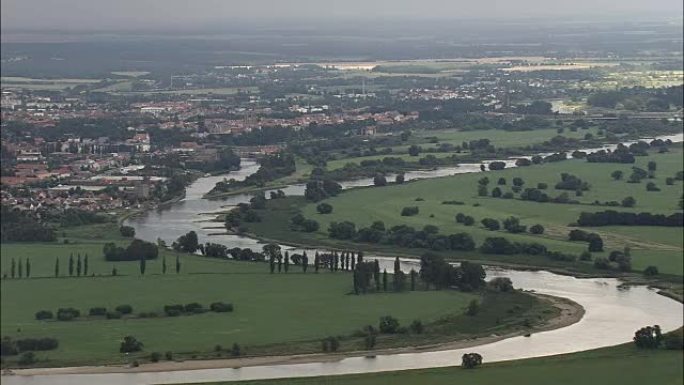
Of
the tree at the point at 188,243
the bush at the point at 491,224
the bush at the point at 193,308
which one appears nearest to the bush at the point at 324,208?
the bush at the point at 491,224

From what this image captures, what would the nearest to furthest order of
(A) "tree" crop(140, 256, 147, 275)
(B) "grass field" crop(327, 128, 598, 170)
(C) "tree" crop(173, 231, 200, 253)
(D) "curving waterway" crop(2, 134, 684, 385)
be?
(D) "curving waterway" crop(2, 134, 684, 385) → (A) "tree" crop(140, 256, 147, 275) → (C) "tree" crop(173, 231, 200, 253) → (B) "grass field" crop(327, 128, 598, 170)

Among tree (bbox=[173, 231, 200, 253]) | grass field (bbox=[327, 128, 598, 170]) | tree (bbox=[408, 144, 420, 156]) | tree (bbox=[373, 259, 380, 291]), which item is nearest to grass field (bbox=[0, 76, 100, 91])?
grass field (bbox=[327, 128, 598, 170])

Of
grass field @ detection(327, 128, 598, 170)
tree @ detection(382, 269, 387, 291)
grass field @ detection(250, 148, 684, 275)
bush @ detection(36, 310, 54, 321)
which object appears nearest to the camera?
bush @ detection(36, 310, 54, 321)

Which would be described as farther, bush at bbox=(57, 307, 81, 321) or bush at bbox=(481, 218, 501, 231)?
bush at bbox=(481, 218, 501, 231)

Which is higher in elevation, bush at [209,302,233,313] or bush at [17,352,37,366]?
bush at [17,352,37,366]

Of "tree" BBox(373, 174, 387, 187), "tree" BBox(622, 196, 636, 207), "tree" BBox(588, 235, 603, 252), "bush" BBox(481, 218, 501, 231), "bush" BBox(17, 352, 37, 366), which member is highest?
"bush" BBox(17, 352, 37, 366)

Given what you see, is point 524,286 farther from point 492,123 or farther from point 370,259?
point 492,123

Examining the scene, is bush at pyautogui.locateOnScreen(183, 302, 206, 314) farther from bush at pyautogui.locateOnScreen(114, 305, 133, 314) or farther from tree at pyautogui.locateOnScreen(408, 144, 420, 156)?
tree at pyautogui.locateOnScreen(408, 144, 420, 156)
